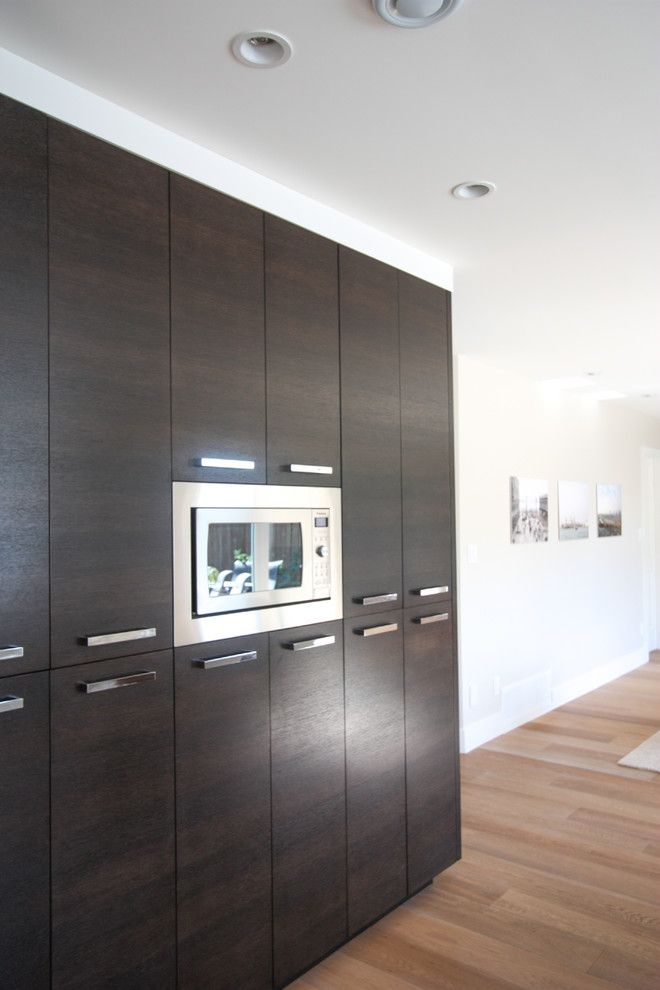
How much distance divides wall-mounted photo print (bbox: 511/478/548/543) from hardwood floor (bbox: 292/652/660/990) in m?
1.63

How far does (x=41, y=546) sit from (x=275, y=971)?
1560 millimetres

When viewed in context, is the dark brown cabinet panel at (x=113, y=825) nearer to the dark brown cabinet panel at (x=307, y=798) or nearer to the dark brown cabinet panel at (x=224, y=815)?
the dark brown cabinet panel at (x=224, y=815)

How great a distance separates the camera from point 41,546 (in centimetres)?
181

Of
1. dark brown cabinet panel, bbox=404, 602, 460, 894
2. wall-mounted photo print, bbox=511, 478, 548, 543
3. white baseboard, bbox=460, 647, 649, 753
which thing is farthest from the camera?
wall-mounted photo print, bbox=511, 478, 548, 543

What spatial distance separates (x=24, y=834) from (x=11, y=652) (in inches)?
16.6

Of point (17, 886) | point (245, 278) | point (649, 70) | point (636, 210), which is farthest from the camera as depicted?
point (636, 210)

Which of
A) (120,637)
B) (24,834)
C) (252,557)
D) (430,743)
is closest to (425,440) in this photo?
(252,557)

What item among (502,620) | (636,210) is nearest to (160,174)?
(636,210)

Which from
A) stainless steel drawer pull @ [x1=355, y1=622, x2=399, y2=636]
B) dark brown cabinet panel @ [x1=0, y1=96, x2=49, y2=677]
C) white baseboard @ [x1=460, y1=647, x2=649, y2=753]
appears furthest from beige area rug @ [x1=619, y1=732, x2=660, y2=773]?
dark brown cabinet panel @ [x1=0, y1=96, x2=49, y2=677]

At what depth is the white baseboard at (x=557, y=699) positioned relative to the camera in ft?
16.8

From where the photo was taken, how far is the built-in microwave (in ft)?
7.08

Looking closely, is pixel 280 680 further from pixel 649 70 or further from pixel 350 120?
pixel 649 70

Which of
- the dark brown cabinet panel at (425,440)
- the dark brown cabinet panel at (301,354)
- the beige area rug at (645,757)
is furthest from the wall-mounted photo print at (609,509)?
the dark brown cabinet panel at (301,354)

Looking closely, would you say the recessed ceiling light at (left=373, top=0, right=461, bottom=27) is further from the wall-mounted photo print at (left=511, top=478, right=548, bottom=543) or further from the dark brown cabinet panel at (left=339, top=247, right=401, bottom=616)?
the wall-mounted photo print at (left=511, top=478, right=548, bottom=543)
